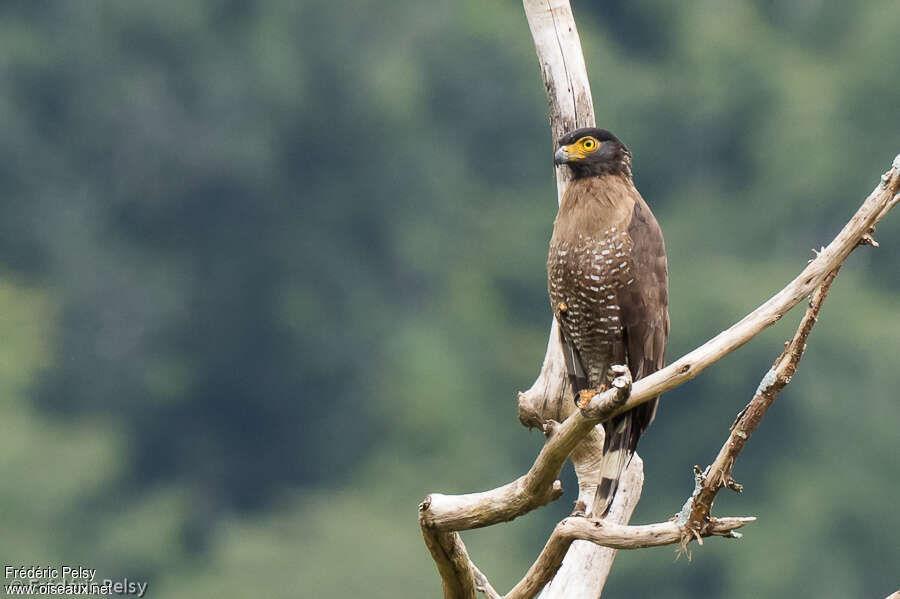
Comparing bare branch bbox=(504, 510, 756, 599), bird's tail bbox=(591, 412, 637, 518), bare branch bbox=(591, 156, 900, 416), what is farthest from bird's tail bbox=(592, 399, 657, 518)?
bare branch bbox=(591, 156, 900, 416)

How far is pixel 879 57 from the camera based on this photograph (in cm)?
2134

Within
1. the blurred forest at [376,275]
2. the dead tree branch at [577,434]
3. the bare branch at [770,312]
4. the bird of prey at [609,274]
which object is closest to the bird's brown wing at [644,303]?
A: the bird of prey at [609,274]

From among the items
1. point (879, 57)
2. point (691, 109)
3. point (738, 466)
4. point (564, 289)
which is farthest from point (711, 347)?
point (879, 57)

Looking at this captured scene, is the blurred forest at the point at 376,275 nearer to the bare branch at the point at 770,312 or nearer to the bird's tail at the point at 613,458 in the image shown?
the bird's tail at the point at 613,458

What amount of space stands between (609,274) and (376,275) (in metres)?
16.2

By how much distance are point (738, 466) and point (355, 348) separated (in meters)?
5.31

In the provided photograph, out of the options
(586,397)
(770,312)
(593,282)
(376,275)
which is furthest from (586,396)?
(376,275)

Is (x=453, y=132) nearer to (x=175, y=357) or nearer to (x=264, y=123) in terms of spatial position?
(x=264, y=123)

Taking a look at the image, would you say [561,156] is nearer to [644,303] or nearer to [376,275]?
[644,303]

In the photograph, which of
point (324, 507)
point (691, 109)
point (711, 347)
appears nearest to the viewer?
point (711, 347)

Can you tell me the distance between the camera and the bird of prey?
4.94m

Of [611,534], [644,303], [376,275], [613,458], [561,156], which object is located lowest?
[611,534]

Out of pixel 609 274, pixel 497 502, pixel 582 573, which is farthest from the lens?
pixel 582 573

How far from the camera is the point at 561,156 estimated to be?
5066mm
